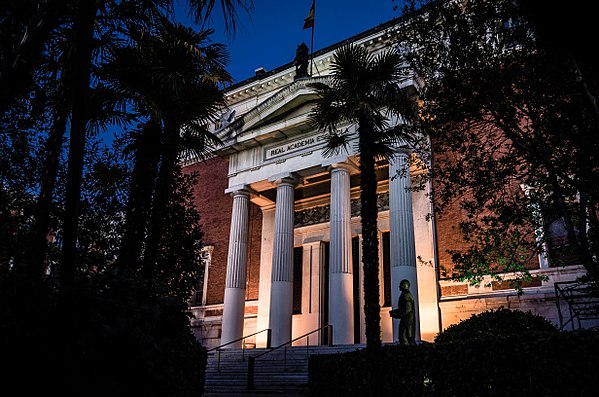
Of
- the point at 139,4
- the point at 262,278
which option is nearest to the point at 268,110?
the point at 262,278

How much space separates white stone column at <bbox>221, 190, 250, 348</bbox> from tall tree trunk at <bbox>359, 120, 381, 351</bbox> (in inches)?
410

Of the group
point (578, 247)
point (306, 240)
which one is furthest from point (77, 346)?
point (306, 240)

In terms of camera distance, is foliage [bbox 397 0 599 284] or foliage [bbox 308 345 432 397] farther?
foliage [bbox 308 345 432 397]

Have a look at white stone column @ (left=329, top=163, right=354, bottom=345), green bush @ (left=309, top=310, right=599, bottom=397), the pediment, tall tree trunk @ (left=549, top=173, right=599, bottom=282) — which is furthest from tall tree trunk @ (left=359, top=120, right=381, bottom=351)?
the pediment

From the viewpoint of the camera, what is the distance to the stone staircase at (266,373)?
41.4ft

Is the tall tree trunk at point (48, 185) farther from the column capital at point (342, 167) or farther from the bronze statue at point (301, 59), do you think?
the bronze statue at point (301, 59)

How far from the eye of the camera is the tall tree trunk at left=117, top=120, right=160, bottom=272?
9.71 meters

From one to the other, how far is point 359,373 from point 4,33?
31.1 ft

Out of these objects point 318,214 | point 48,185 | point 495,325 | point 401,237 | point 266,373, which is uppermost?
point 318,214

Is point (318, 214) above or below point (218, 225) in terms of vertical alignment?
above

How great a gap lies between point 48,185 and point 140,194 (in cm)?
383

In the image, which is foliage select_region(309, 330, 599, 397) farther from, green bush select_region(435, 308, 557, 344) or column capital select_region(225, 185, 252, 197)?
column capital select_region(225, 185, 252, 197)

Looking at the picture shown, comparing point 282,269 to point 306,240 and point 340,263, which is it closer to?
point 340,263

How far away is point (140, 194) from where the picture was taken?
415 inches
